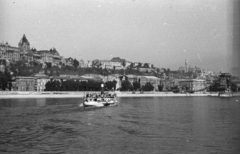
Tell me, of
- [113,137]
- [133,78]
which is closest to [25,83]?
[133,78]

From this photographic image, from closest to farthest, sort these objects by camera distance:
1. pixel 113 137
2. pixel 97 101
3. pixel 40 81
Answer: pixel 113 137
pixel 97 101
pixel 40 81

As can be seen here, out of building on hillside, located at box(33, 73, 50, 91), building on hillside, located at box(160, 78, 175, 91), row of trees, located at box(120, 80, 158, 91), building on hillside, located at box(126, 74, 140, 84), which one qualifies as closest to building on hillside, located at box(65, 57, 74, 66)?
building on hillside, located at box(126, 74, 140, 84)

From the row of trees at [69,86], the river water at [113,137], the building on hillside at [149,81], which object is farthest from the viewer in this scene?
the building on hillside at [149,81]

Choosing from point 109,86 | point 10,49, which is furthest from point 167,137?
point 10,49

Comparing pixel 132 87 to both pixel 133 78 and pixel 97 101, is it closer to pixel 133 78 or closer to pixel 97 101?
pixel 133 78

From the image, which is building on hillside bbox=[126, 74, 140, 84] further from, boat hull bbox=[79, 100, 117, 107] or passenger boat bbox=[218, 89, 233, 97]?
boat hull bbox=[79, 100, 117, 107]

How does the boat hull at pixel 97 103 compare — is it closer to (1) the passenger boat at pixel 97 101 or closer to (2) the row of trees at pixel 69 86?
(1) the passenger boat at pixel 97 101

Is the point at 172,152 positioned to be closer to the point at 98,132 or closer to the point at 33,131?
the point at 98,132

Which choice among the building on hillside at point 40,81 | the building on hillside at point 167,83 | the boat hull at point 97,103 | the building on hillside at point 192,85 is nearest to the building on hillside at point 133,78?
the building on hillside at point 167,83
